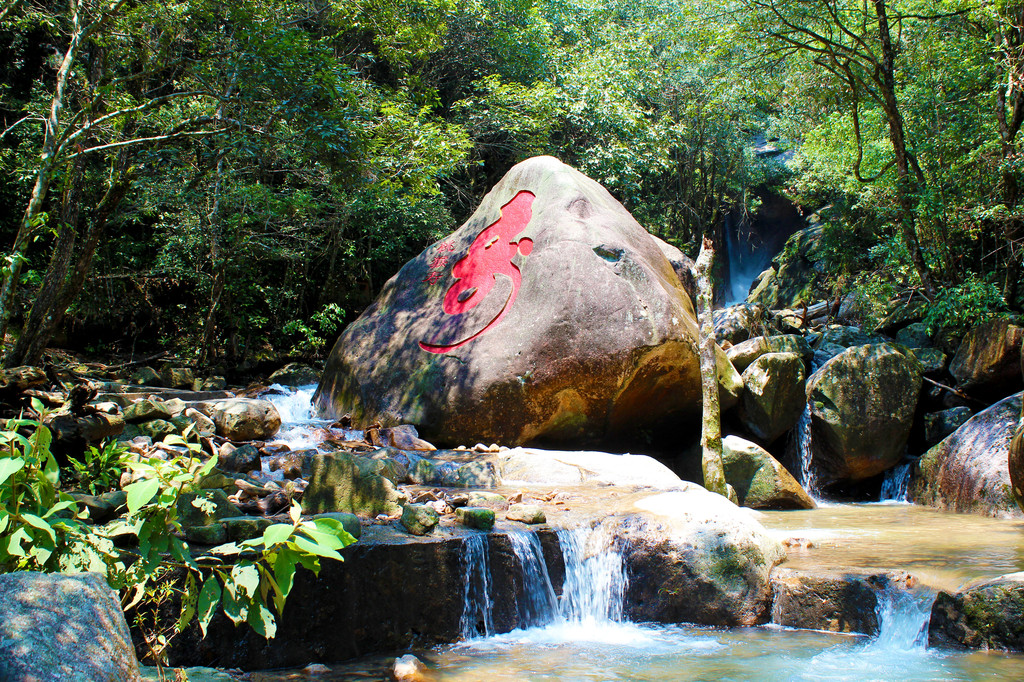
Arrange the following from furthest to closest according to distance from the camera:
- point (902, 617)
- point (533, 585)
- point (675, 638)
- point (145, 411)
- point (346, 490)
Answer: point (145, 411), point (346, 490), point (533, 585), point (675, 638), point (902, 617)

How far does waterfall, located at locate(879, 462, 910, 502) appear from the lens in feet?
28.4

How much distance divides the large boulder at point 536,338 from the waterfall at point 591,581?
3.02 meters

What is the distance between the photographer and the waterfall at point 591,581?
4.82 metres

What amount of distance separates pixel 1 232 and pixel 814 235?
20888 mm

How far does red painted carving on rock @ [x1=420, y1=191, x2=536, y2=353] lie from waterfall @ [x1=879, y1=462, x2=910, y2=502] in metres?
5.61

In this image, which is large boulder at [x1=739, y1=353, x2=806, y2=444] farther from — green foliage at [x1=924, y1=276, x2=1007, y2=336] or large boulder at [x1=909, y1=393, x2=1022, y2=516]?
green foliage at [x1=924, y1=276, x2=1007, y2=336]

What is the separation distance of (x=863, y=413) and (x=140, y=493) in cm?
894

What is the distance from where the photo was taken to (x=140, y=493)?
199 cm

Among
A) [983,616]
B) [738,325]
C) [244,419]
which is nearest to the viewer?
[983,616]

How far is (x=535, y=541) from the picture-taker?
187 inches

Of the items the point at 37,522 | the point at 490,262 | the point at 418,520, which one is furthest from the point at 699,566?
the point at 490,262

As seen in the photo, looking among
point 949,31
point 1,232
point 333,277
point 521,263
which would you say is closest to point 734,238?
point 949,31

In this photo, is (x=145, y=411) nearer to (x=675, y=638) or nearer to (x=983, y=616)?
(x=675, y=638)

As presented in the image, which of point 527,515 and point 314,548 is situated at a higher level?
point 314,548
